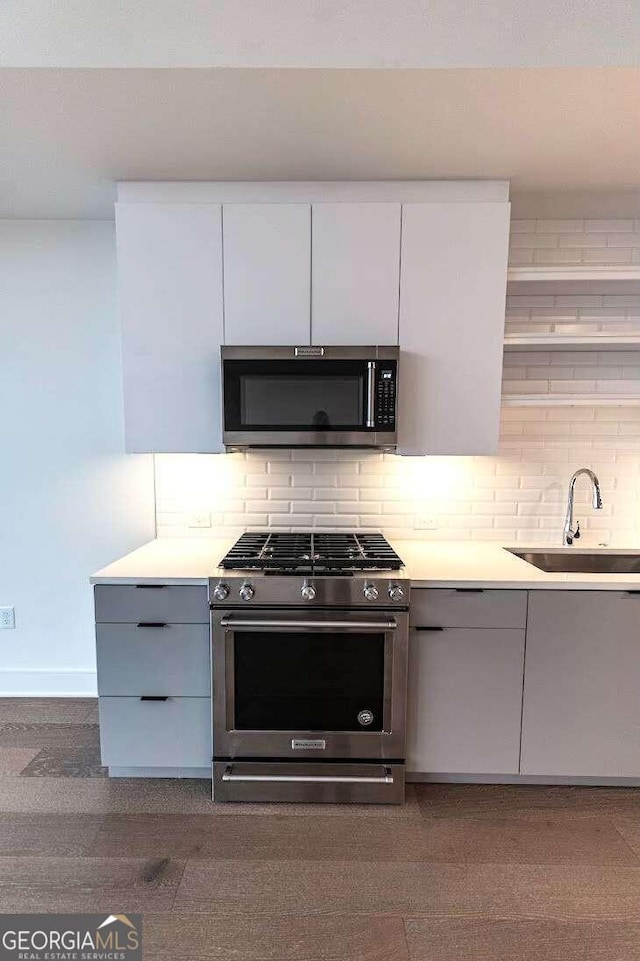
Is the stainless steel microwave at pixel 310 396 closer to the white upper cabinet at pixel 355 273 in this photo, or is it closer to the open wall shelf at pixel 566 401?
the white upper cabinet at pixel 355 273

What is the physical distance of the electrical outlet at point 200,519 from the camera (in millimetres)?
2865

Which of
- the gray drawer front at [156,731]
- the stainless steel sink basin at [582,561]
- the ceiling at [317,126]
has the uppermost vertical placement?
the ceiling at [317,126]

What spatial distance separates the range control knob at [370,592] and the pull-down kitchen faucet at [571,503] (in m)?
1.22

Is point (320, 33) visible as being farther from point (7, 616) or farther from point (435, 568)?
point (7, 616)

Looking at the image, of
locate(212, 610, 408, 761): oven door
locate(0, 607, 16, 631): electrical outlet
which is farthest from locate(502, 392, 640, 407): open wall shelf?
locate(0, 607, 16, 631): electrical outlet

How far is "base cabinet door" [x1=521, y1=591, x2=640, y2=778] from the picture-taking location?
7.17 ft

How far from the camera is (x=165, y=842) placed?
2.00m

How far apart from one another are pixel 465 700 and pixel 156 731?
1.30 meters

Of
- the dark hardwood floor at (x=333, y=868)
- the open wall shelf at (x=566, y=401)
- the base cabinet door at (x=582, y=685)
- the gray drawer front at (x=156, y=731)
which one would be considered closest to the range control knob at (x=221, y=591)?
the gray drawer front at (x=156, y=731)

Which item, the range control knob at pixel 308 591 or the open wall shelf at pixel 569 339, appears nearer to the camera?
the range control knob at pixel 308 591

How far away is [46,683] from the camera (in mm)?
3045

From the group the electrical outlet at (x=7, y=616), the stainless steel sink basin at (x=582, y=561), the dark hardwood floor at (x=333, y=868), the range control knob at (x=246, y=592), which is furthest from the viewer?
the electrical outlet at (x=7, y=616)

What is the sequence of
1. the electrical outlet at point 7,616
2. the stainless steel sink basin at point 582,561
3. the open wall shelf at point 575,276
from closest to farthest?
the open wall shelf at point 575,276 → the stainless steel sink basin at point 582,561 → the electrical outlet at point 7,616

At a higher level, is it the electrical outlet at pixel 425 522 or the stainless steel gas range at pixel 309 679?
the electrical outlet at pixel 425 522
